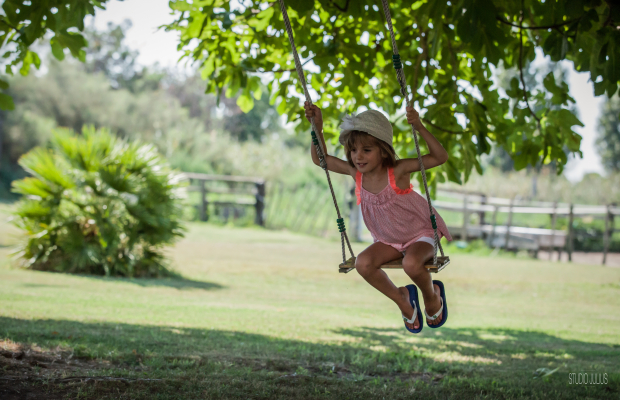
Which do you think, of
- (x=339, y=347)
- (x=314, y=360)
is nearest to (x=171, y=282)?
(x=339, y=347)

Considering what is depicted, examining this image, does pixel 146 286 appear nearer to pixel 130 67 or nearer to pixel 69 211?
pixel 69 211

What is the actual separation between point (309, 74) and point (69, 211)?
5.32 m

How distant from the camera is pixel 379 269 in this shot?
3.88 m

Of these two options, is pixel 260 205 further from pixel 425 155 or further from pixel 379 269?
pixel 425 155

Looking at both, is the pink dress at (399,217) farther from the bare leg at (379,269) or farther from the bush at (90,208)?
the bush at (90,208)

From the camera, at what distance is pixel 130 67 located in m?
44.7

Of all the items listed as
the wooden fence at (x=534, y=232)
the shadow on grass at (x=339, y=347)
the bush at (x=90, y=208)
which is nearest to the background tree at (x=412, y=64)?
the shadow on grass at (x=339, y=347)

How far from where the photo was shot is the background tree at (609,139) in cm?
4191

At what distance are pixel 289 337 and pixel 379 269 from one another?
2.48 m

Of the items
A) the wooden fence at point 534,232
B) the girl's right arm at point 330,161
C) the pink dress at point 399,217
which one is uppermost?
the wooden fence at point 534,232

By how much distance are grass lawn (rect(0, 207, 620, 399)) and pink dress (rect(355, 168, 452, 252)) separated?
0.99 metres

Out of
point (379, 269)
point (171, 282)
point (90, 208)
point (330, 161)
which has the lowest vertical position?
point (171, 282)

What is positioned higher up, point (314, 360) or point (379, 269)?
point (379, 269)

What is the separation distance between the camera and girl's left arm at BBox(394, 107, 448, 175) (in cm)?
355
